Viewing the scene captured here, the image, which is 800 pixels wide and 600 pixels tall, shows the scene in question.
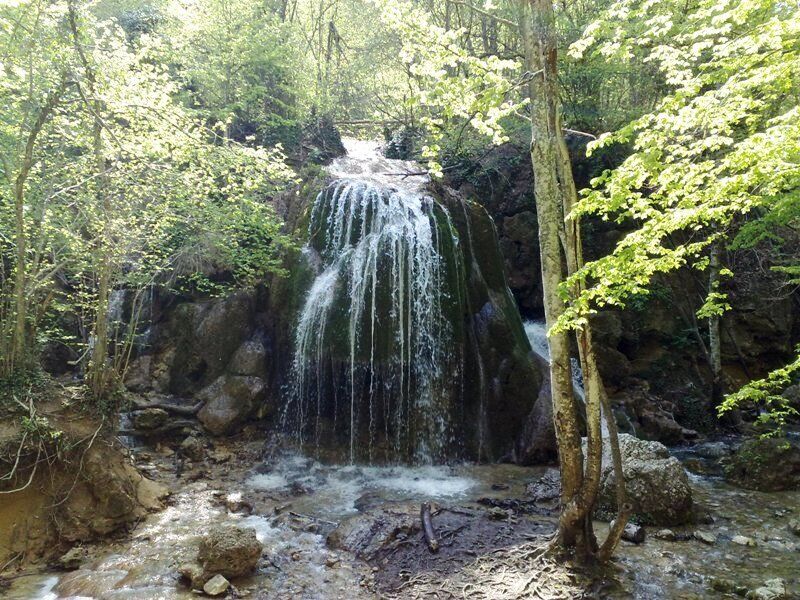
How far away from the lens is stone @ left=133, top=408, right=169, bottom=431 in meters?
9.74

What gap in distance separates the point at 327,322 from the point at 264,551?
17.2ft

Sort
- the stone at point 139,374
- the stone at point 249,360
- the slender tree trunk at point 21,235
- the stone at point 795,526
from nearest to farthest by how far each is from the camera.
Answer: the slender tree trunk at point 21,235, the stone at point 795,526, the stone at point 249,360, the stone at point 139,374

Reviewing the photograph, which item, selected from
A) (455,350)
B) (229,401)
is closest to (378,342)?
(455,350)

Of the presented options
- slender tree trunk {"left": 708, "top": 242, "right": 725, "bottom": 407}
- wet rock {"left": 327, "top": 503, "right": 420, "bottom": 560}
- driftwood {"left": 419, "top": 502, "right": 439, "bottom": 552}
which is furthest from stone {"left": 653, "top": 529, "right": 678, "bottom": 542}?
slender tree trunk {"left": 708, "top": 242, "right": 725, "bottom": 407}

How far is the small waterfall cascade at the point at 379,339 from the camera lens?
987 centimetres

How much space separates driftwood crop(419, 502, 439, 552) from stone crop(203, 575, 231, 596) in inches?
85.1

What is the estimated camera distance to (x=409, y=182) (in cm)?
1353

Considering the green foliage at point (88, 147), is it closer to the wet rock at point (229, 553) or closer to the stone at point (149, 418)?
the stone at point (149, 418)

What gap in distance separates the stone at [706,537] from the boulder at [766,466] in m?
2.57

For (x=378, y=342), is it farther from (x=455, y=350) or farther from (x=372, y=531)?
(x=372, y=531)

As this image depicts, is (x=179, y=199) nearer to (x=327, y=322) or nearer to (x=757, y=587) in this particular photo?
(x=327, y=322)

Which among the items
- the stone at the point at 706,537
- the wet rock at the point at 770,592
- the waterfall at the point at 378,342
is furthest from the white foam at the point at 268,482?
the wet rock at the point at 770,592

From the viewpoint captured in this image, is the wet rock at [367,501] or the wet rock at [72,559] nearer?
the wet rock at [72,559]

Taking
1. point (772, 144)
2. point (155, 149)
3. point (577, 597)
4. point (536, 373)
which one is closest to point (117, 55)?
point (155, 149)
